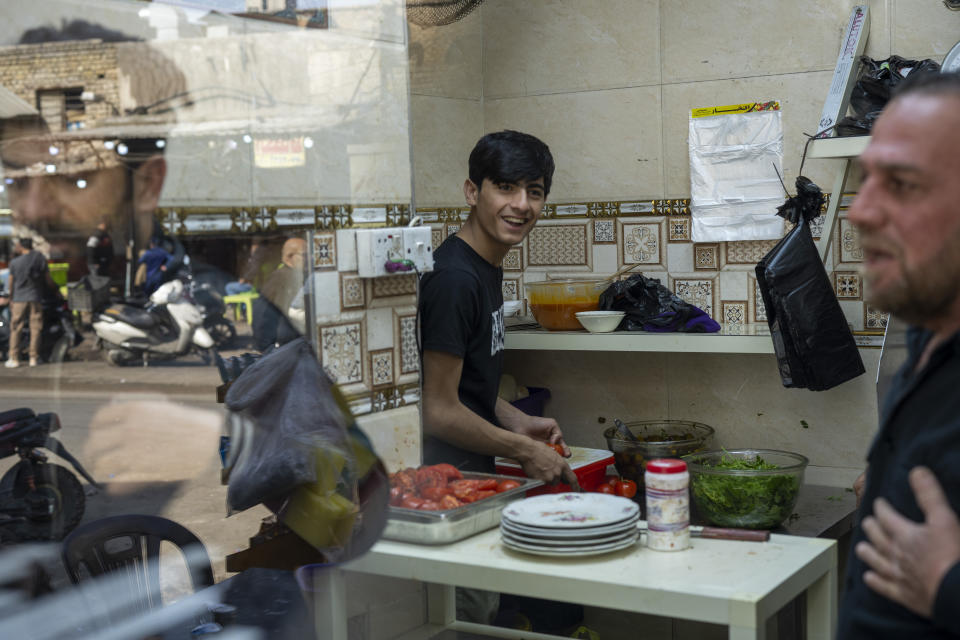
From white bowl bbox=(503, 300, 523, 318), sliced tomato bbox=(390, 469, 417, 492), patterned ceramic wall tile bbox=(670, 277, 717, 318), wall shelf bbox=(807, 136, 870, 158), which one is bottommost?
sliced tomato bbox=(390, 469, 417, 492)

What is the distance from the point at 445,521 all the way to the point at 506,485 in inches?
9.8

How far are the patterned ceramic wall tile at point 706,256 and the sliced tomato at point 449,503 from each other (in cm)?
195

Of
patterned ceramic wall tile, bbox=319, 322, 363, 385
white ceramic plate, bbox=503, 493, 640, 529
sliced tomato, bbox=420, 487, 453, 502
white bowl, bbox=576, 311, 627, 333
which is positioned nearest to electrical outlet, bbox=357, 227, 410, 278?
patterned ceramic wall tile, bbox=319, 322, 363, 385

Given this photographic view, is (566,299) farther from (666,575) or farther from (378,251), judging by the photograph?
(666,575)

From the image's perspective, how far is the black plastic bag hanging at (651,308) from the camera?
3654 mm

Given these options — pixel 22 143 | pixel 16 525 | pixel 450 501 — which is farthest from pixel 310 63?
pixel 16 525

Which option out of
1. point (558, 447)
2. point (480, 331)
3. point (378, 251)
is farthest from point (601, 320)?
point (378, 251)

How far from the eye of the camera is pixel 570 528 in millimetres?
2057

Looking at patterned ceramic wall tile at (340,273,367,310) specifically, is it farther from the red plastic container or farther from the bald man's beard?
the bald man's beard

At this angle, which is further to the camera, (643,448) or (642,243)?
(642,243)

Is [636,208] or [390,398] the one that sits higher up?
[636,208]

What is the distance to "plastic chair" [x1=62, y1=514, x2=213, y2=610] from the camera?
1937 millimetres

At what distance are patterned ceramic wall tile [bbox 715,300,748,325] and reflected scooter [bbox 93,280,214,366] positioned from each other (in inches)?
87.8

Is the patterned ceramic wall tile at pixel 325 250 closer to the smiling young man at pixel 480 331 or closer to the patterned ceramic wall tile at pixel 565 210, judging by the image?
the smiling young man at pixel 480 331
